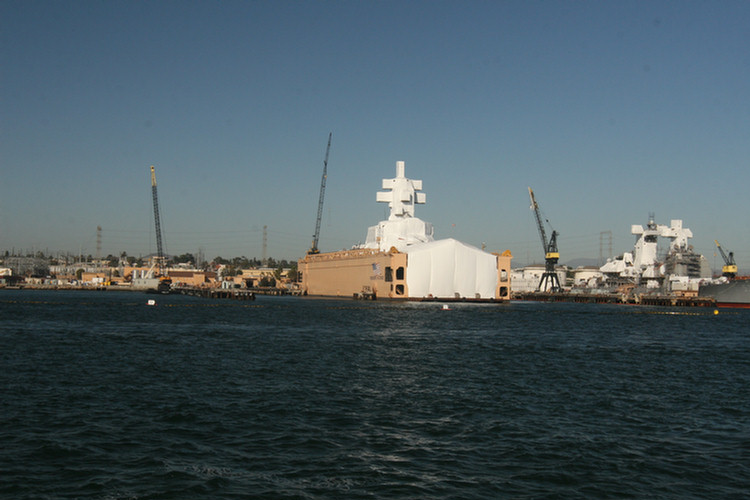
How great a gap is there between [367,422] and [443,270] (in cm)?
9399

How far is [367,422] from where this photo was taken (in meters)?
20.1

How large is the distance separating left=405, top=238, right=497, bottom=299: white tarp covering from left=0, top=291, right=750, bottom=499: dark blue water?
72.4 metres

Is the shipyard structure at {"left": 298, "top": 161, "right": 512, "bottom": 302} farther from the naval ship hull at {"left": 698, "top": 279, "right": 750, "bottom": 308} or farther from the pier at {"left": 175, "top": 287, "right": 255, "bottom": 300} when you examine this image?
the naval ship hull at {"left": 698, "top": 279, "right": 750, "bottom": 308}

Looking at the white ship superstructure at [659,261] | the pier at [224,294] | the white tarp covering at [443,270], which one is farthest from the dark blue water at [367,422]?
the white ship superstructure at [659,261]

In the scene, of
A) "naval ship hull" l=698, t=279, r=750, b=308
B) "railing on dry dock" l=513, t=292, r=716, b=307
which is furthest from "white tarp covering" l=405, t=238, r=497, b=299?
"naval ship hull" l=698, t=279, r=750, b=308

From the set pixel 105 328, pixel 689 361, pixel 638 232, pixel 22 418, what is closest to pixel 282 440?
pixel 22 418

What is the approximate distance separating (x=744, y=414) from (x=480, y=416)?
8664 millimetres

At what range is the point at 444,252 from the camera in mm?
113625

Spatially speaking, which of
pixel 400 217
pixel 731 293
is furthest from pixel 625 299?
pixel 400 217

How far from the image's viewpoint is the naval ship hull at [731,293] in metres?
120

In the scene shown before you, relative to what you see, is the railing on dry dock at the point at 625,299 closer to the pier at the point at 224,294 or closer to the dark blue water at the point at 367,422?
the pier at the point at 224,294

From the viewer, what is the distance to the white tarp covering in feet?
372

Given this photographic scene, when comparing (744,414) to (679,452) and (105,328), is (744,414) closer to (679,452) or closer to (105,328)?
(679,452)

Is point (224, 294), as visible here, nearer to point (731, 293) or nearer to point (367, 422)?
point (731, 293)
